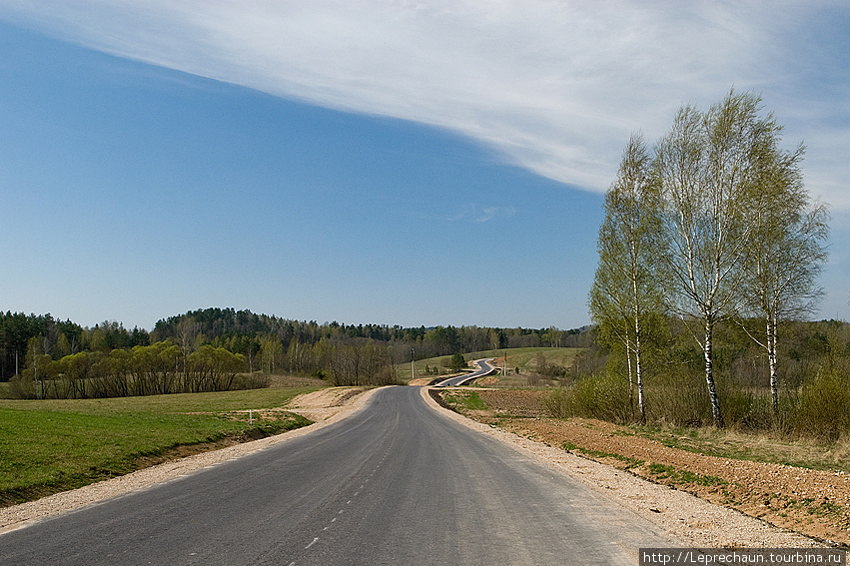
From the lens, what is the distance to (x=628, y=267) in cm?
2798

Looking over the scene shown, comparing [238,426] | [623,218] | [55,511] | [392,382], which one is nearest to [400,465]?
[55,511]

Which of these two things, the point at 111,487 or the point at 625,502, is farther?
the point at 111,487

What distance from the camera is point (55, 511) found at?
10.1 metres

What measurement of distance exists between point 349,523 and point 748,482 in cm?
808

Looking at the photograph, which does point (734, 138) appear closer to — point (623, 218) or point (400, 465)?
point (623, 218)

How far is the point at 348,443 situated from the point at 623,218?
1727 centimetres

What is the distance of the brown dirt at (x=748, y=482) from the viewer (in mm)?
8664

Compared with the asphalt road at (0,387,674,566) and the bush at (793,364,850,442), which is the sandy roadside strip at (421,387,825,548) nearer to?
the asphalt road at (0,387,674,566)

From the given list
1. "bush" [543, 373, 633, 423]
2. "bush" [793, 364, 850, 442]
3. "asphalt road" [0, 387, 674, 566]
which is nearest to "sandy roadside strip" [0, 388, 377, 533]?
"asphalt road" [0, 387, 674, 566]

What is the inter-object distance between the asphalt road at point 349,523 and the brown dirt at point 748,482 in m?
2.28

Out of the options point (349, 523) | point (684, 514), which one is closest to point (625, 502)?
point (684, 514)

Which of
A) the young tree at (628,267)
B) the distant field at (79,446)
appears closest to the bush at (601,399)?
the young tree at (628,267)

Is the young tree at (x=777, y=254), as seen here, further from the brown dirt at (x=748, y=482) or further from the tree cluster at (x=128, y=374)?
the tree cluster at (x=128, y=374)

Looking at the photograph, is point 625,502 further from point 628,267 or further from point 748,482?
point 628,267
